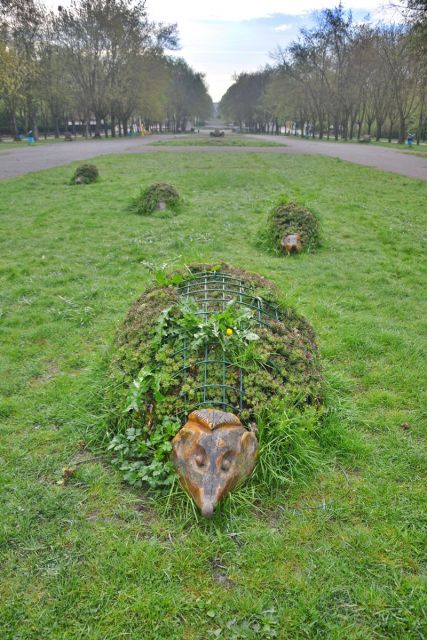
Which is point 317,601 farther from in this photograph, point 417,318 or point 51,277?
point 51,277

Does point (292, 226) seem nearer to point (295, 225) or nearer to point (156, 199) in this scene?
point (295, 225)

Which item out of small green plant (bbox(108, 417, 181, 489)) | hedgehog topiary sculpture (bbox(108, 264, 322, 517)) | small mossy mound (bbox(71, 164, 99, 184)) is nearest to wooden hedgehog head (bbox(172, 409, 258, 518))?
hedgehog topiary sculpture (bbox(108, 264, 322, 517))

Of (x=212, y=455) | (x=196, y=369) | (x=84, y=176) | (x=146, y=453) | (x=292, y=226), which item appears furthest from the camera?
(x=84, y=176)

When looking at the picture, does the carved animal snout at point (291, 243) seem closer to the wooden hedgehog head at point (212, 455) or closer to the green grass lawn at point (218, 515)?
the green grass lawn at point (218, 515)

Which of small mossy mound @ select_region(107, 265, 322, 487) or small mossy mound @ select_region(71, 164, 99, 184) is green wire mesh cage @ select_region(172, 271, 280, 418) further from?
small mossy mound @ select_region(71, 164, 99, 184)

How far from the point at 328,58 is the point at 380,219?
48864 millimetres

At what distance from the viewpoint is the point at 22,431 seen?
11.0ft

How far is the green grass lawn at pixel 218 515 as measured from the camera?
6.88 feet

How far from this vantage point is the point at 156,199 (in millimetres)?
10891

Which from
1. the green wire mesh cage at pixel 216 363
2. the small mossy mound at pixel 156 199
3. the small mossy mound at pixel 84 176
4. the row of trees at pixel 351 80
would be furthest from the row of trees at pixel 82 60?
the green wire mesh cage at pixel 216 363

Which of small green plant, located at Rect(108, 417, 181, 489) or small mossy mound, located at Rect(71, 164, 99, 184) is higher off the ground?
small mossy mound, located at Rect(71, 164, 99, 184)

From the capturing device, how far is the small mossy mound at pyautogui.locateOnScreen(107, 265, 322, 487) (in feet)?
9.82

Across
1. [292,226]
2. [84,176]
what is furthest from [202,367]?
[84,176]

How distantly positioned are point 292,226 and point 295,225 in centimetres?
6
